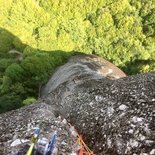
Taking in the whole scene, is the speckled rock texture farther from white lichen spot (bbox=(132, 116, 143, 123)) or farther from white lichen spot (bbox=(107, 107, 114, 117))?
white lichen spot (bbox=(132, 116, 143, 123))

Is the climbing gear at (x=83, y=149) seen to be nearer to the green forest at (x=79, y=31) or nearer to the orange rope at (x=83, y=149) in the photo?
the orange rope at (x=83, y=149)

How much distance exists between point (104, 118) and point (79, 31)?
2794 cm

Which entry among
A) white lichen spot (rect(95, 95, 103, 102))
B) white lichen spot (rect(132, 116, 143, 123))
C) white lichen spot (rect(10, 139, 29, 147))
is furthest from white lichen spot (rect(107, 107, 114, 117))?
white lichen spot (rect(10, 139, 29, 147))

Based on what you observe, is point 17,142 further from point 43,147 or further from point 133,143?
point 133,143

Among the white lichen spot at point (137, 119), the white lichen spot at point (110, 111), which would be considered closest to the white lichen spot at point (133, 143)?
the white lichen spot at point (137, 119)

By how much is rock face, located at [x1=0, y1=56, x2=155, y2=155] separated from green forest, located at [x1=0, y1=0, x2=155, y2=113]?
19865 mm

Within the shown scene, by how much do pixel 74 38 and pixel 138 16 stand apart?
318 inches

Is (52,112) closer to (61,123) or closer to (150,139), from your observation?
(61,123)

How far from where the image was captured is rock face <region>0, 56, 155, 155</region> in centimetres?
1506

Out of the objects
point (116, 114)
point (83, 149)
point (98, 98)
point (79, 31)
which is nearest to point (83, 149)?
point (83, 149)

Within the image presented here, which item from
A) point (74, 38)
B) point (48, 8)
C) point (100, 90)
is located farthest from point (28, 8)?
point (100, 90)

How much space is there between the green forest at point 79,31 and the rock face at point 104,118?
65.2 ft

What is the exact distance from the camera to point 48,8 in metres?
45.9

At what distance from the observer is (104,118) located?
1688cm
